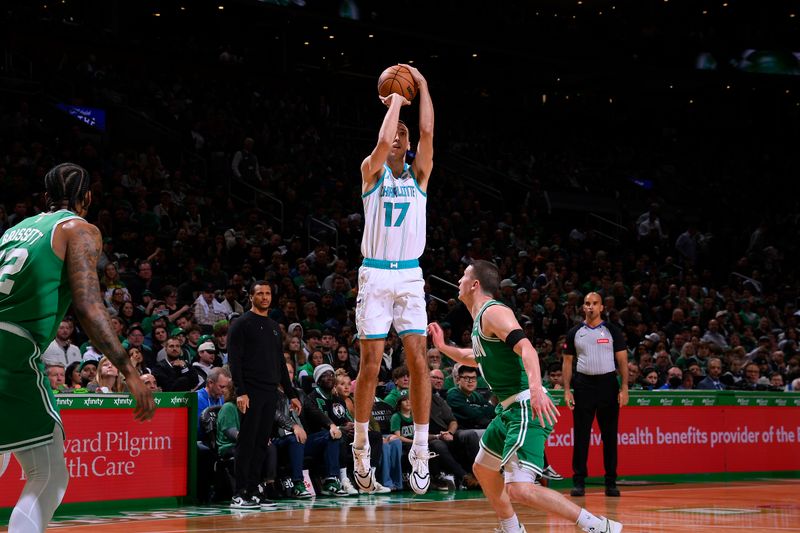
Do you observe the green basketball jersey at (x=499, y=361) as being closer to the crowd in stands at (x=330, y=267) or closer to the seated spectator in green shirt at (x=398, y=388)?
the crowd in stands at (x=330, y=267)

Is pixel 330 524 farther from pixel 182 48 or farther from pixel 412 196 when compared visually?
pixel 182 48

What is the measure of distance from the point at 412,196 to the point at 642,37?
82.2 feet

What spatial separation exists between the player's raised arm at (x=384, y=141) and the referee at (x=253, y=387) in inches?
158

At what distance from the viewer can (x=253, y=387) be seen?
37.9 ft

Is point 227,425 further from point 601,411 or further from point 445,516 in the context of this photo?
point 601,411

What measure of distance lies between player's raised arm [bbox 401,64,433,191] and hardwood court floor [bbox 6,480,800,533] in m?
3.30

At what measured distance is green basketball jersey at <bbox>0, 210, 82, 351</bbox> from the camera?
4930mm

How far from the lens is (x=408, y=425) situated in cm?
1362

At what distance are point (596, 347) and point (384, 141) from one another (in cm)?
640

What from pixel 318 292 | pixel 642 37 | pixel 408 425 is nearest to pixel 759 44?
pixel 642 37

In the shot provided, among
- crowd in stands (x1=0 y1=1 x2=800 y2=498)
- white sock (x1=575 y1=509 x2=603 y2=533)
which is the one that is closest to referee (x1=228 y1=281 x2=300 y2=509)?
crowd in stands (x1=0 y1=1 x2=800 y2=498)

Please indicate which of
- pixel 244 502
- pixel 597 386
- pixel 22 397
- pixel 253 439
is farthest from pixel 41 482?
pixel 597 386

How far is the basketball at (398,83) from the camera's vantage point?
311 inches

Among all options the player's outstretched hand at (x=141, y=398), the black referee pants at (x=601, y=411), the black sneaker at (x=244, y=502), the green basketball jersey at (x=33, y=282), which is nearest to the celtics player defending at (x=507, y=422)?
the player's outstretched hand at (x=141, y=398)
